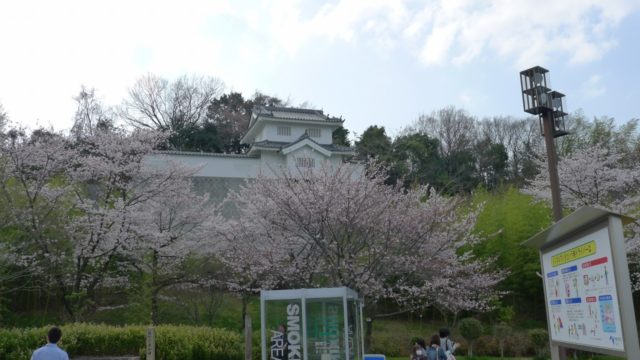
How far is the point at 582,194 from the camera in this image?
64.0 feet

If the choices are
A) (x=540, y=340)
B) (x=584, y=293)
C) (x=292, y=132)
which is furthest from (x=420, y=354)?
(x=292, y=132)

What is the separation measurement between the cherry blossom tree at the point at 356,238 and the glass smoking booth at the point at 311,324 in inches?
91.2

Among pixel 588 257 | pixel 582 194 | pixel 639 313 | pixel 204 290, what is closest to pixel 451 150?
pixel 639 313

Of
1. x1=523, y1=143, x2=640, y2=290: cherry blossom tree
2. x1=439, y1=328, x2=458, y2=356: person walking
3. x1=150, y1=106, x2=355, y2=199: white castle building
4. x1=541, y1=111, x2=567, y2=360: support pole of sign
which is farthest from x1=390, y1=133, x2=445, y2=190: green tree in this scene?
x1=439, y1=328, x2=458, y2=356: person walking

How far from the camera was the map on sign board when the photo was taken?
17.0ft

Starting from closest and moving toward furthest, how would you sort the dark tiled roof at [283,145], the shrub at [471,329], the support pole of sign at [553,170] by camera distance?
the support pole of sign at [553,170] → the shrub at [471,329] → the dark tiled roof at [283,145]

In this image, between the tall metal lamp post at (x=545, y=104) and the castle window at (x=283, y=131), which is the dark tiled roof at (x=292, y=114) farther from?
the tall metal lamp post at (x=545, y=104)

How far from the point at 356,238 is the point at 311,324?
11.2 ft

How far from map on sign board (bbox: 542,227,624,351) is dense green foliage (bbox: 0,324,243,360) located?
327 inches

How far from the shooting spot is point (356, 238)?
12.8 metres

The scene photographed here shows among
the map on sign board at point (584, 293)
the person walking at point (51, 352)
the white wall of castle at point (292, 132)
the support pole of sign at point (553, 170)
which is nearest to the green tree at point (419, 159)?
the white wall of castle at point (292, 132)

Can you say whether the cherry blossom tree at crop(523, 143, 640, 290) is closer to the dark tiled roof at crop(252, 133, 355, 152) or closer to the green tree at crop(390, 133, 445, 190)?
the dark tiled roof at crop(252, 133, 355, 152)

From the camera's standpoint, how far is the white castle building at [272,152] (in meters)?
29.6

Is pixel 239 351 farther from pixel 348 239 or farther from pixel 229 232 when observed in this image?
pixel 229 232
